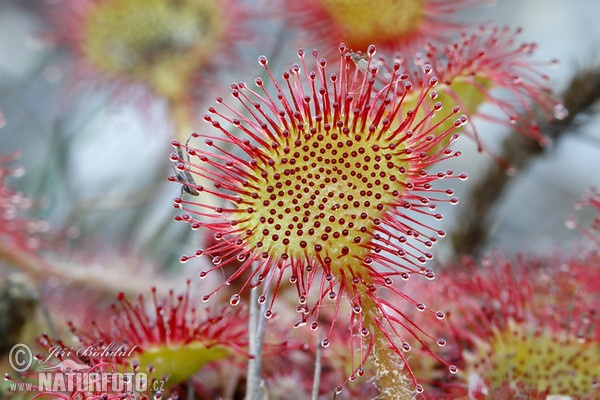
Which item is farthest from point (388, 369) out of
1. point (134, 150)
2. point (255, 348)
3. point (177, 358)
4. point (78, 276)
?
point (134, 150)

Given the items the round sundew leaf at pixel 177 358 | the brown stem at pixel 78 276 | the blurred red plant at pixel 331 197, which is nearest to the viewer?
the blurred red plant at pixel 331 197

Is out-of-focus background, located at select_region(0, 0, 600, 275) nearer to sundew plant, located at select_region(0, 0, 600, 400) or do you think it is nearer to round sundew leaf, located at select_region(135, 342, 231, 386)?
sundew plant, located at select_region(0, 0, 600, 400)

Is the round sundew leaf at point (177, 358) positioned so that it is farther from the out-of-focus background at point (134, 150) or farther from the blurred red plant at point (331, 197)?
the out-of-focus background at point (134, 150)

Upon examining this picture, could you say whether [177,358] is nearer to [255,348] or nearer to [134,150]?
[255,348]

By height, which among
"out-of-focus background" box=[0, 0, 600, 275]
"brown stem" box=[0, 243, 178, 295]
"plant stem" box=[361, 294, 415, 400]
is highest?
"out-of-focus background" box=[0, 0, 600, 275]

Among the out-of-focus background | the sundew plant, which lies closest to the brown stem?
the sundew plant

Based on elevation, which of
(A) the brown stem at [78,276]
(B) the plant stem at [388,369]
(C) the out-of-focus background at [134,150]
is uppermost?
(C) the out-of-focus background at [134,150]

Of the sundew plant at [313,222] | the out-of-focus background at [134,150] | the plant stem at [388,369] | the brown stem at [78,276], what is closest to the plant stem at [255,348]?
the sundew plant at [313,222]

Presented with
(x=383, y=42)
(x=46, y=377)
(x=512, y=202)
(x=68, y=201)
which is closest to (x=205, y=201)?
(x=383, y=42)
